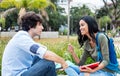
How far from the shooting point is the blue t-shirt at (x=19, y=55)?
134 inches

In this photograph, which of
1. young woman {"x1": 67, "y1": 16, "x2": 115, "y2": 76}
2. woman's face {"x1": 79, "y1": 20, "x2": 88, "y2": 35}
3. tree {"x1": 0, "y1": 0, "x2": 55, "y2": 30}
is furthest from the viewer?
tree {"x1": 0, "y1": 0, "x2": 55, "y2": 30}

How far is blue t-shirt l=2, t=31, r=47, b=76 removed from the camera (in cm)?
340

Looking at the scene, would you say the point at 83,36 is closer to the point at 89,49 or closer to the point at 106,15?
the point at 89,49

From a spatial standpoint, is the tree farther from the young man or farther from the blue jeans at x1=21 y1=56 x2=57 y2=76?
the blue jeans at x1=21 y1=56 x2=57 y2=76

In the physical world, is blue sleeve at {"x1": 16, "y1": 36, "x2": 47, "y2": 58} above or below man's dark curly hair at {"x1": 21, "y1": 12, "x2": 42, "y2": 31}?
below

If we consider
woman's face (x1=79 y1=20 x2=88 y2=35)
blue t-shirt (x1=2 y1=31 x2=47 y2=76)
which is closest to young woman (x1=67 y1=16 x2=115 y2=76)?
woman's face (x1=79 y1=20 x2=88 y2=35)

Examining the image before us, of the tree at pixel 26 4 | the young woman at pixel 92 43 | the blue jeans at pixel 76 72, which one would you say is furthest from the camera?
the tree at pixel 26 4

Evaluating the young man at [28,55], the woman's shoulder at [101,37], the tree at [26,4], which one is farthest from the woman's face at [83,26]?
the tree at [26,4]

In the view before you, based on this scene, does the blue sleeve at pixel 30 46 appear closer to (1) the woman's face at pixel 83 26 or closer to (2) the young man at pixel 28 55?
(2) the young man at pixel 28 55

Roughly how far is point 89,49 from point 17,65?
1009 millimetres

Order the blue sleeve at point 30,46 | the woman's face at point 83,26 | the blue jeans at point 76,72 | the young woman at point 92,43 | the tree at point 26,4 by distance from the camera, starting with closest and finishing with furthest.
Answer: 1. the blue sleeve at point 30,46
2. the blue jeans at point 76,72
3. the young woman at point 92,43
4. the woman's face at point 83,26
5. the tree at point 26,4

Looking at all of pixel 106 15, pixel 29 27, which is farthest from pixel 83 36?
pixel 106 15

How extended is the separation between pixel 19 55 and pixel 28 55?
92 mm

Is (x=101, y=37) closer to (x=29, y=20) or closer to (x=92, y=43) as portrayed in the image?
(x=92, y=43)
